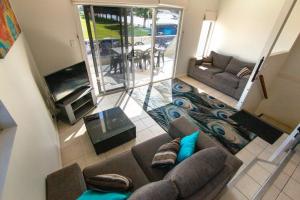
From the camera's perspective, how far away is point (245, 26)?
13.0 feet

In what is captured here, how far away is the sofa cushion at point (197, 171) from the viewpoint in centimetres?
105

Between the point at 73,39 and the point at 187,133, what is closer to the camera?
the point at 187,133

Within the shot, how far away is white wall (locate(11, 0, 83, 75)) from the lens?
7.22 feet

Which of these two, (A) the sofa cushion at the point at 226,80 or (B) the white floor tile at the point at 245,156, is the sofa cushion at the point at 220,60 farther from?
(B) the white floor tile at the point at 245,156

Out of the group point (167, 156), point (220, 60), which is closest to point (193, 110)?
point (167, 156)

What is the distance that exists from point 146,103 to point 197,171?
2.39 meters

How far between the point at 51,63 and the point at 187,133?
8.49 feet

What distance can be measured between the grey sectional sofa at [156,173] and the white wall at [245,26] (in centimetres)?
345

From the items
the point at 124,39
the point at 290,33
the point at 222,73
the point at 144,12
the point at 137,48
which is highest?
the point at 144,12

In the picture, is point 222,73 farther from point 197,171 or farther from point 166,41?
point 197,171

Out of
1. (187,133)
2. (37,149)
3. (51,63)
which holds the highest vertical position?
(51,63)

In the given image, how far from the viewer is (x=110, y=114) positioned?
2613mm

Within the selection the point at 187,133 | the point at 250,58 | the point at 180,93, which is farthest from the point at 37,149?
the point at 250,58

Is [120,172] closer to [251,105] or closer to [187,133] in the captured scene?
[187,133]
